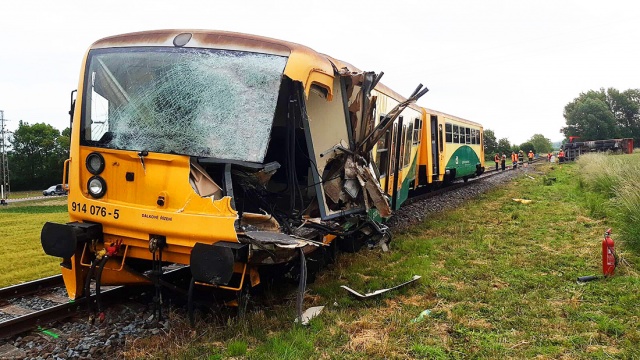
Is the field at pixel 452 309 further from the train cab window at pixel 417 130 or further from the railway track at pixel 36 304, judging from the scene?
the train cab window at pixel 417 130

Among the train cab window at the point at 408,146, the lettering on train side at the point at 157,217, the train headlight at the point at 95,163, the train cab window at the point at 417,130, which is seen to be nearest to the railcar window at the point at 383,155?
the train cab window at the point at 408,146

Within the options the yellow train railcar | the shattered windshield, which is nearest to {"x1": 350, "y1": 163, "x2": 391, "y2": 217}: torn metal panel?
the yellow train railcar

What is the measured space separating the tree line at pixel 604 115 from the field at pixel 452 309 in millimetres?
67740

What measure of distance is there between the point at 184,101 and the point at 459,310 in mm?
3572

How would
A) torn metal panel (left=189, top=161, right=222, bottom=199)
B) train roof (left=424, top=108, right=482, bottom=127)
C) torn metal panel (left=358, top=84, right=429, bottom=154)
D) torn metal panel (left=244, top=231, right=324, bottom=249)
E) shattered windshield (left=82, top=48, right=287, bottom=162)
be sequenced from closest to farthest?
1. torn metal panel (left=244, top=231, right=324, bottom=249)
2. torn metal panel (left=189, top=161, right=222, bottom=199)
3. shattered windshield (left=82, top=48, right=287, bottom=162)
4. torn metal panel (left=358, top=84, right=429, bottom=154)
5. train roof (left=424, top=108, right=482, bottom=127)

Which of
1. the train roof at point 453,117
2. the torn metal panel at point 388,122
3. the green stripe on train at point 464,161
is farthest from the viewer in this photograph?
the green stripe on train at point 464,161

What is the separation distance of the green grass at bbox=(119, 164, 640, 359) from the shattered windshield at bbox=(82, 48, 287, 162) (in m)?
1.77

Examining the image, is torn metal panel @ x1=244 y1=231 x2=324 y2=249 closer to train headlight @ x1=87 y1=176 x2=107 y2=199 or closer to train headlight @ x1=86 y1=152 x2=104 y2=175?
train headlight @ x1=87 y1=176 x2=107 y2=199

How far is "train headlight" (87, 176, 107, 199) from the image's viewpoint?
4.64 metres

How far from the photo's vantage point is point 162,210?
169 inches

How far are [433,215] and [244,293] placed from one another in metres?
7.78

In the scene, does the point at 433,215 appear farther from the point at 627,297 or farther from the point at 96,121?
the point at 96,121

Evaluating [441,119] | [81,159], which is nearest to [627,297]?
[81,159]

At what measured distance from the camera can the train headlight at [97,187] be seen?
4.64 m
